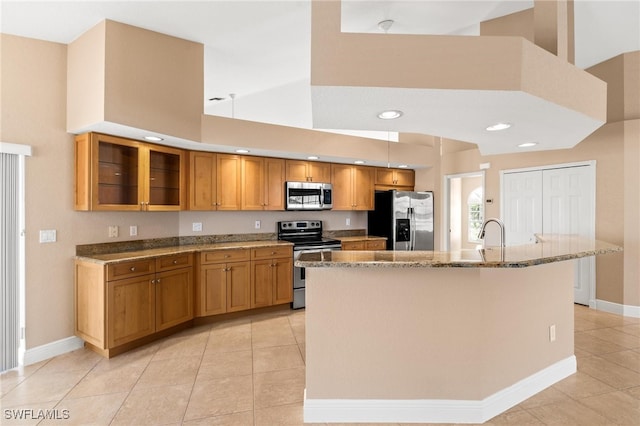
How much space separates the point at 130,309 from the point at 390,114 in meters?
2.91

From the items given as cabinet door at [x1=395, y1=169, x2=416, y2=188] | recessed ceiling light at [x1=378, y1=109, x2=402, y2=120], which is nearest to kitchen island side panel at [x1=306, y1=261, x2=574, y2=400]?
recessed ceiling light at [x1=378, y1=109, x2=402, y2=120]

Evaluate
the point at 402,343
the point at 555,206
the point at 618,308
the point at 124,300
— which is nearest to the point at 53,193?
the point at 124,300

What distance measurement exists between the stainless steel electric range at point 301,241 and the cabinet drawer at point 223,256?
0.66m

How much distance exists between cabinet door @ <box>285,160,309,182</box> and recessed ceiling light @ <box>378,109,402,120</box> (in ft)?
8.68

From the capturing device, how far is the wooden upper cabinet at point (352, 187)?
17.6 feet

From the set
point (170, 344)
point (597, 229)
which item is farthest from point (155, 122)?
point (597, 229)

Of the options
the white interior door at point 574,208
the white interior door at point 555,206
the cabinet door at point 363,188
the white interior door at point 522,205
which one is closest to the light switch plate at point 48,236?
the cabinet door at point 363,188

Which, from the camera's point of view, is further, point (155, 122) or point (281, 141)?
point (281, 141)

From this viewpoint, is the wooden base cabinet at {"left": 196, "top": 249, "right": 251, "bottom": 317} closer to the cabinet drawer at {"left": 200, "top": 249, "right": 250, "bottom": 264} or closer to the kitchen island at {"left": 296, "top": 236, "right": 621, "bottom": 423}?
the cabinet drawer at {"left": 200, "top": 249, "right": 250, "bottom": 264}

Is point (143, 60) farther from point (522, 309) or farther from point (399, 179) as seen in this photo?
point (399, 179)

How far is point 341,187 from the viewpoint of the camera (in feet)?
17.8

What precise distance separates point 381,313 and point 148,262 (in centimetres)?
240

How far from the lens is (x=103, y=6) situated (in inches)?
111

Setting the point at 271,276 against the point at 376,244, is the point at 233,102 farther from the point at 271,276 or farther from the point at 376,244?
the point at 376,244
